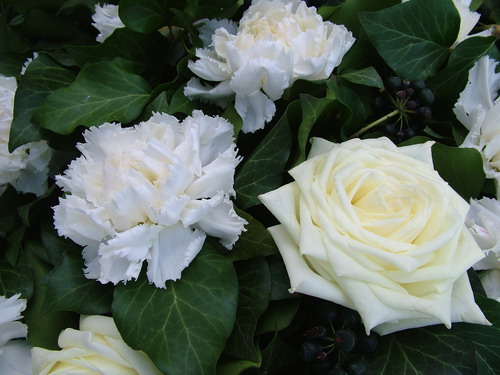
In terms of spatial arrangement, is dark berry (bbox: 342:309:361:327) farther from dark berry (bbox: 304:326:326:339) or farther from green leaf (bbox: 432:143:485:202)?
green leaf (bbox: 432:143:485:202)

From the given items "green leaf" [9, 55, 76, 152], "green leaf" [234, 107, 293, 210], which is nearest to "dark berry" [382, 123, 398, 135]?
"green leaf" [234, 107, 293, 210]

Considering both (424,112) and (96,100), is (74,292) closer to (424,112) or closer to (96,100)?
(96,100)

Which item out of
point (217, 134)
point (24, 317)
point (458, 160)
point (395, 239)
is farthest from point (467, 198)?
point (24, 317)

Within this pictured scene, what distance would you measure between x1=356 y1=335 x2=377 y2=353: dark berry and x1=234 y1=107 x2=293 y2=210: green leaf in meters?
0.14

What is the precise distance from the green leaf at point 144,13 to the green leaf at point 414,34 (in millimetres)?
196

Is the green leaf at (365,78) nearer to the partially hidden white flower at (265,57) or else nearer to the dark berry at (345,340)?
the partially hidden white flower at (265,57)

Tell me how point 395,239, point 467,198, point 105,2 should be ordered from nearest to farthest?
1. point 395,239
2. point 467,198
3. point 105,2

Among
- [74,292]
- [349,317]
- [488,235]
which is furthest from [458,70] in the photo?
[74,292]

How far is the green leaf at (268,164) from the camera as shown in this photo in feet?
1.58

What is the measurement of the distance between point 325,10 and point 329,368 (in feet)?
1.12

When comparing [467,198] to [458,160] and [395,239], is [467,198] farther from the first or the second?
[395,239]

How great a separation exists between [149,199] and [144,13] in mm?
242

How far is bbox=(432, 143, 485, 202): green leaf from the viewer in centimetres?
50

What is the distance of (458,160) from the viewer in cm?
51
